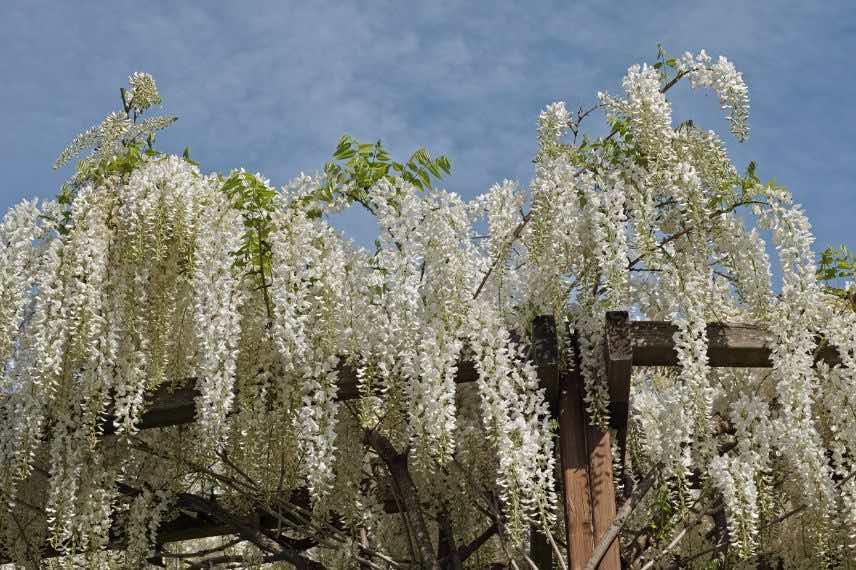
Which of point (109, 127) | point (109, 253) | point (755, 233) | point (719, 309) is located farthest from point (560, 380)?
point (109, 127)

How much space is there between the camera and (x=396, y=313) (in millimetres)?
4332

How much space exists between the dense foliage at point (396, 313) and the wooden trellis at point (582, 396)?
0.08 meters

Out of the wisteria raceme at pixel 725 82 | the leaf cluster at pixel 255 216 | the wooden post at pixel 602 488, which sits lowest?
the wooden post at pixel 602 488

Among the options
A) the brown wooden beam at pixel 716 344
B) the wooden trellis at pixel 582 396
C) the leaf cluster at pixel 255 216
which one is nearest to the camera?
the wooden trellis at pixel 582 396

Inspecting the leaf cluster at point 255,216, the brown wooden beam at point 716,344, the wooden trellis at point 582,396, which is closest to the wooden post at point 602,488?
the wooden trellis at point 582,396

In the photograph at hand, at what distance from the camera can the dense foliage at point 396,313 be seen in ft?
14.2

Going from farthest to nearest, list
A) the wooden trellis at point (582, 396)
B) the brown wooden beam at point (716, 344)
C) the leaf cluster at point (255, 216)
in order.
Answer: the leaf cluster at point (255, 216) → the brown wooden beam at point (716, 344) → the wooden trellis at point (582, 396)

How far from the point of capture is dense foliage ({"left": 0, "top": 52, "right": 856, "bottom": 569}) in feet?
14.2

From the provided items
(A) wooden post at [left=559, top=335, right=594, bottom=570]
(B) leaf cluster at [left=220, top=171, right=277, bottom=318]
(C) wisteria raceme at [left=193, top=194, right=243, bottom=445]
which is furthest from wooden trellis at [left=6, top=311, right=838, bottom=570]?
(B) leaf cluster at [left=220, top=171, right=277, bottom=318]

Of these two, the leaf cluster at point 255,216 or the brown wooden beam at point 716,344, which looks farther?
the leaf cluster at point 255,216

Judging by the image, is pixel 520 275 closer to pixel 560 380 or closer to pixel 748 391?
pixel 560 380

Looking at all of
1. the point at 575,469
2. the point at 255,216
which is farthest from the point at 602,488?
the point at 255,216

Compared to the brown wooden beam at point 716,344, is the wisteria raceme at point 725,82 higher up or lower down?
higher up

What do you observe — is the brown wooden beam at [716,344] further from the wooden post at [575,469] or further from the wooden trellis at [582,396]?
the wooden post at [575,469]
